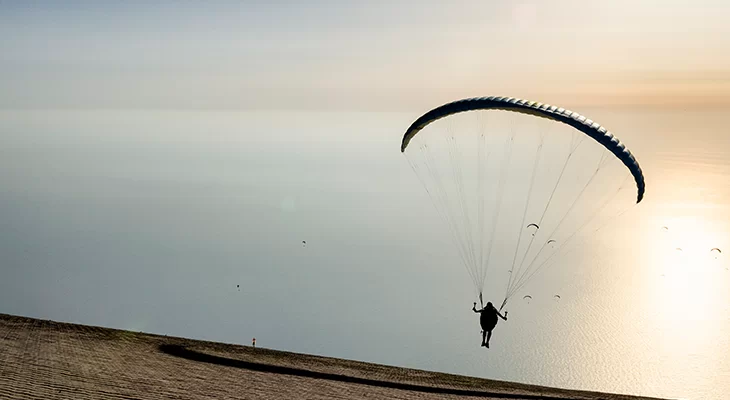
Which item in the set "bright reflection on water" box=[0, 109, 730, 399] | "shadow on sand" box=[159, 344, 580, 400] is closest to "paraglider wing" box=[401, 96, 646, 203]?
"shadow on sand" box=[159, 344, 580, 400]

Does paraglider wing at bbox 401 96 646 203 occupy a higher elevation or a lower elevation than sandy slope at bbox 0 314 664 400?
higher

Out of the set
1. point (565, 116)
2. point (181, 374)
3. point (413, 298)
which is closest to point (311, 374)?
point (181, 374)

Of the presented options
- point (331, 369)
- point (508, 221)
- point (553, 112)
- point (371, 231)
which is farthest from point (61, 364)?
point (508, 221)

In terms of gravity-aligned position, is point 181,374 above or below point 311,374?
below

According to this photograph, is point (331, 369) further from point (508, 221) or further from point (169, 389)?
point (508, 221)

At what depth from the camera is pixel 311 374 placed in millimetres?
23219

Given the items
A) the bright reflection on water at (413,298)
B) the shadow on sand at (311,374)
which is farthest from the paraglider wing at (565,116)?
the bright reflection on water at (413,298)

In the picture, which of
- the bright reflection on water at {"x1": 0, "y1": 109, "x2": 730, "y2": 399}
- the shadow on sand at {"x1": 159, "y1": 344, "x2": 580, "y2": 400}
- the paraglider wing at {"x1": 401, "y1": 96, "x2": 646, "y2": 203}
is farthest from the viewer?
the bright reflection on water at {"x1": 0, "y1": 109, "x2": 730, "y2": 399}

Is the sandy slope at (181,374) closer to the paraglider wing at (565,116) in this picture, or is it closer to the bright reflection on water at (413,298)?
the paraglider wing at (565,116)

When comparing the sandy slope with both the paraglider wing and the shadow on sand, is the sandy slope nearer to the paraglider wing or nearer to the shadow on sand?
the shadow on sand

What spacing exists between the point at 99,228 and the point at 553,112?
20025 cm

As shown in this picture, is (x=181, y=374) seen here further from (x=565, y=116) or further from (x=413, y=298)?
(x=413, y=298)

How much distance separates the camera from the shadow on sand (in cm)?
2172

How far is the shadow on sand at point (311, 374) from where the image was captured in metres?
21.7
